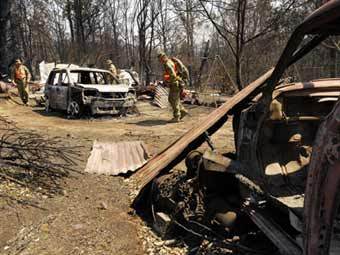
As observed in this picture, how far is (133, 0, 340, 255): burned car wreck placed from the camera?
320 centimetres

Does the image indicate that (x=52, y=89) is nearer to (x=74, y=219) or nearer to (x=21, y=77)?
(x=21, y=77)

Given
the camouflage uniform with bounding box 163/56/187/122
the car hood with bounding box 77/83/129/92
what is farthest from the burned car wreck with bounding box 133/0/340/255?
the car hood with bounding box 77/83/129/92

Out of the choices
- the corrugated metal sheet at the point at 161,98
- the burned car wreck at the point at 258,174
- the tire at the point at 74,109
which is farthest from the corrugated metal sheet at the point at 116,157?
the corrugated metal sheet at the point at 161,98

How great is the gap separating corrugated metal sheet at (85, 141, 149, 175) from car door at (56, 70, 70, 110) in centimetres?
597

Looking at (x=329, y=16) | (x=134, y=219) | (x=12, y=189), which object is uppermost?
(x=329, y=16)

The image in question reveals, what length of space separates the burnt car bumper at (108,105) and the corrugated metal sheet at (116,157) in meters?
4.62

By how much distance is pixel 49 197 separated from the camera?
17.4ft

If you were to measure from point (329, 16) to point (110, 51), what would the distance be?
3618cm

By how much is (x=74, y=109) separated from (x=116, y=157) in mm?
6559

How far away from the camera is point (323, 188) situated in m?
1.96

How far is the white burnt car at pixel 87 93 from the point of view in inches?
515

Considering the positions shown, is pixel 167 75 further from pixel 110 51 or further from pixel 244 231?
pixel 110 51

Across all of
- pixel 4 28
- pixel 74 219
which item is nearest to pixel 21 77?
pixel 4 28

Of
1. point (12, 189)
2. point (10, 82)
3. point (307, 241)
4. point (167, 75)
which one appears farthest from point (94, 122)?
point (10, 82)
